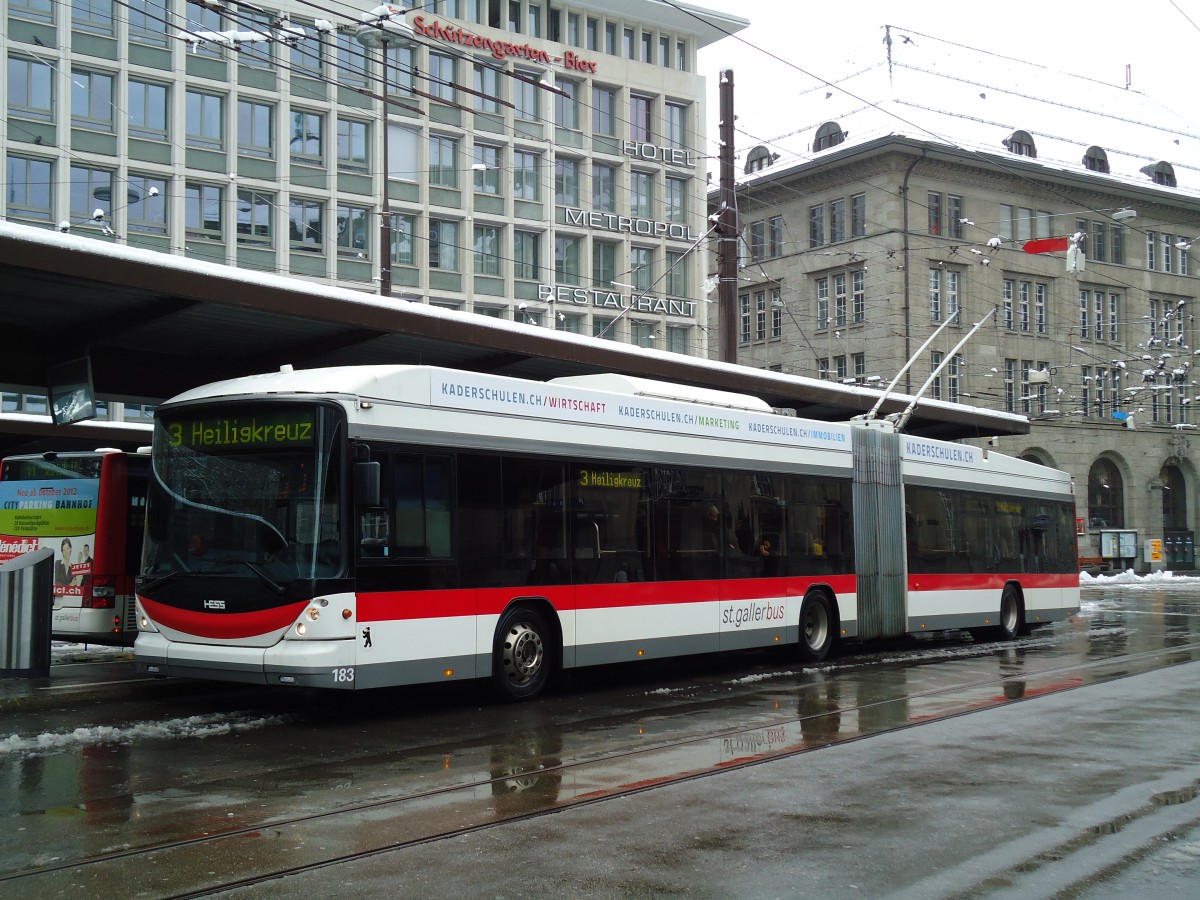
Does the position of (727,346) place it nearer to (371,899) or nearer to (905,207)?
(371,899)

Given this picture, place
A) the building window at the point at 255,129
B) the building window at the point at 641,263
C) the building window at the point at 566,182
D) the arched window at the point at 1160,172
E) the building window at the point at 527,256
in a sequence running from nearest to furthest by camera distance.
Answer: the building window at the point at 255,129
the building window at the point at 527,256
the building window at the point at 566,182
the building window at the point at 641,263
the arched window at the point at 1160,172

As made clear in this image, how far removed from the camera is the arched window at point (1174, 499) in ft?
233

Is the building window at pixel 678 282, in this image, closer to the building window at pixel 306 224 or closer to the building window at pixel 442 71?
the building window at pixel 442 71

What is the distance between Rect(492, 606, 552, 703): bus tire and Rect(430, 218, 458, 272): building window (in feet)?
130

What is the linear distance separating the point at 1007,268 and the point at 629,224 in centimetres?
1903

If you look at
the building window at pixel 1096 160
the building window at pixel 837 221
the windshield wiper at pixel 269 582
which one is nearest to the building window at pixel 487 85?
the building window at pixel 837 221

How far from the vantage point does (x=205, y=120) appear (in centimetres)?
4519

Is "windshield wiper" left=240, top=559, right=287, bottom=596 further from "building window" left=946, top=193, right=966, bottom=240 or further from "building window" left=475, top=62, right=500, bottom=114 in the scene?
"building window" left=946, top=193, right=966, bottom=240

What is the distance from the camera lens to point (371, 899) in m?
5.85

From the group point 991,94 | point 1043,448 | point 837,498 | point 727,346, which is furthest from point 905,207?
point 837,498

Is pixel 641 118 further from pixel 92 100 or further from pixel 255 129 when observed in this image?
pixel 92 100

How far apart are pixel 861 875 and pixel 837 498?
1210 cm

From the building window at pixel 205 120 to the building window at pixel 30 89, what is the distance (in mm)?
4348

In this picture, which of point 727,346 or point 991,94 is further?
point 991,94
